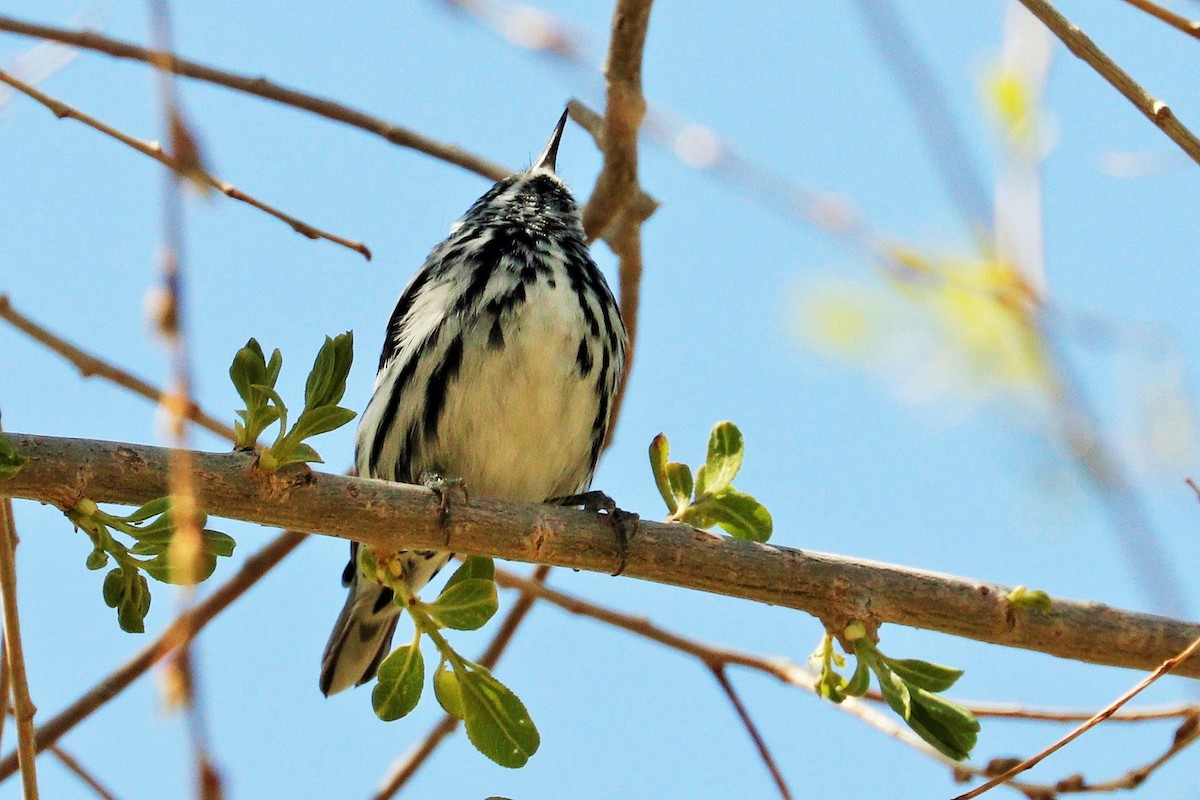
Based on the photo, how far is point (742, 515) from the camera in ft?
12.1

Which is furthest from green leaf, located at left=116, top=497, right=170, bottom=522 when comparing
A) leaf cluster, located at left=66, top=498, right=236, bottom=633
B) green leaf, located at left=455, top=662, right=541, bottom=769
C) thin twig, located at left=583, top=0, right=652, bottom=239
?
thin twig, located at left=583, top=0, right=652, bottom=239

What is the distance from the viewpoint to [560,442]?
15.7ft

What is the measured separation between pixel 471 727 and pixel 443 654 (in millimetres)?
197

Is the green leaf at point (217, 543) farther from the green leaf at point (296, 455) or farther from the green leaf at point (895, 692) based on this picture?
the green leaf at point (895, 692)

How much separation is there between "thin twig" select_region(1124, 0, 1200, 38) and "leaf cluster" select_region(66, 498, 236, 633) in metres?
2.11

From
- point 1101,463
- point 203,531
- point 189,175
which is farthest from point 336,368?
point 1101,463

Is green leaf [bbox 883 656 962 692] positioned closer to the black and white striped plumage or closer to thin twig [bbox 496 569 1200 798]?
thin twig [bbox 496 569 1200 798]

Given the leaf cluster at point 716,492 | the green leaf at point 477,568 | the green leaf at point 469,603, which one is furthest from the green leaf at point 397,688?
the leaf cluster at point 716,492

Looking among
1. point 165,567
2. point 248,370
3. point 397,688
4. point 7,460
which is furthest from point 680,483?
point 7,460

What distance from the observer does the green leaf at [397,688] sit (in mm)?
3324

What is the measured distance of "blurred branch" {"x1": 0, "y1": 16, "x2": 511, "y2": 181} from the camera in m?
4.07

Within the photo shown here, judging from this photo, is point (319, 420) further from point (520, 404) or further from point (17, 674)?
point (520, 404)

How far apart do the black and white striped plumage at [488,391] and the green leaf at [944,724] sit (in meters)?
1.80

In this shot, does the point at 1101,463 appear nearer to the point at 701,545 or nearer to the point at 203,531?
the point at 701,545
